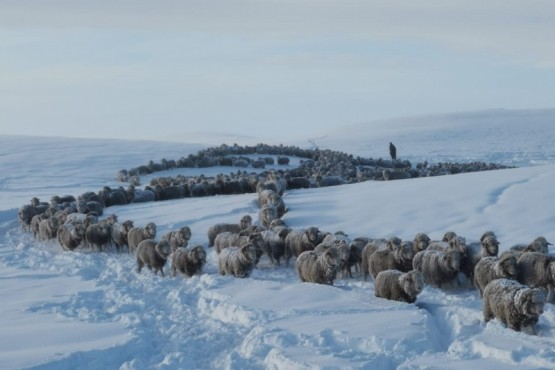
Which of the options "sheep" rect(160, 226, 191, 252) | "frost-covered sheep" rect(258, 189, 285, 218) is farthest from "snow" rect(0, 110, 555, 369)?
"sheep" rect(160, 226, 191, 252)

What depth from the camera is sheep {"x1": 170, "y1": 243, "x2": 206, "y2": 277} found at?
48.0 ft

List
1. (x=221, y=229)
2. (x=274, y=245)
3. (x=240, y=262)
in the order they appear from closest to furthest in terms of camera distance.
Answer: (x=240, y=262) < (x=274, y=245) < (x=221, y=229)

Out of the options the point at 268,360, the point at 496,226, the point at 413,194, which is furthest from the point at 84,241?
the point at 268,360

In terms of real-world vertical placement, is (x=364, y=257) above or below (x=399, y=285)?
above

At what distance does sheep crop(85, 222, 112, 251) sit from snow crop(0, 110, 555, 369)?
0.39 meters

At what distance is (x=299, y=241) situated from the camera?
15070 mm

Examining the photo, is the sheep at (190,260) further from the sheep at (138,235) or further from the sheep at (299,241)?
the sheep at (138,235)

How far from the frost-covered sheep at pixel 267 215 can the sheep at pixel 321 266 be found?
5262 mm

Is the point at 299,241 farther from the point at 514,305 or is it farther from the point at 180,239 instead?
the point at 514,305

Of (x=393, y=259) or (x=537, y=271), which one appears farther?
(x=393, y=259)

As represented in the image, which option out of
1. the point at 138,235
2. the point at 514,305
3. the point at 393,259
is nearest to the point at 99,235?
the point at 138,235

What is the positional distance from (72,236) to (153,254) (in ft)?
15.4

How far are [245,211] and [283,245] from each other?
5.51 metres

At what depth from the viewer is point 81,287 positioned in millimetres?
14297
